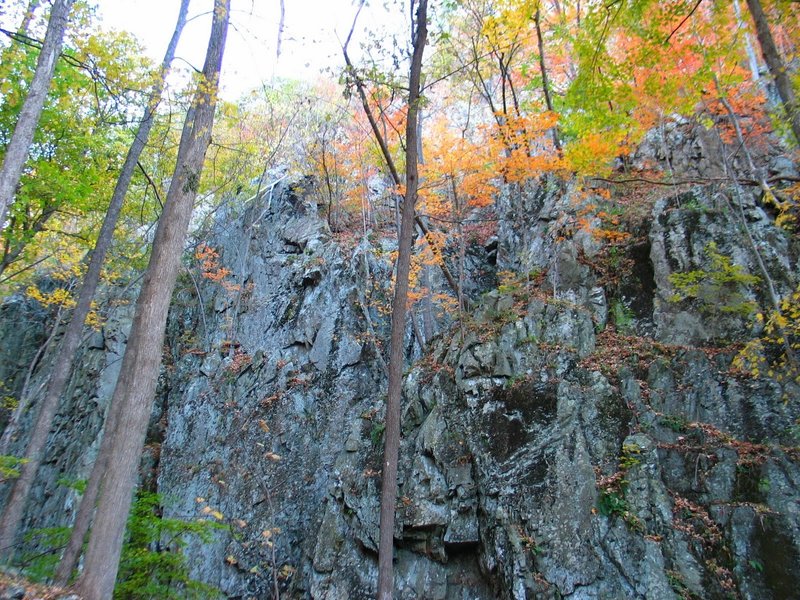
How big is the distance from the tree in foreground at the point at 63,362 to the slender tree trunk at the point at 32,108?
4.23 ft

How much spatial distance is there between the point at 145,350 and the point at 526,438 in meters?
5.84

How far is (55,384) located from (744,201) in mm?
13938

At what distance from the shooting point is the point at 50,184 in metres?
9.28

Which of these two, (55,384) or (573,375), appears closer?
(573,375)

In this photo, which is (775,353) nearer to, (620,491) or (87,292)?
(620,491)

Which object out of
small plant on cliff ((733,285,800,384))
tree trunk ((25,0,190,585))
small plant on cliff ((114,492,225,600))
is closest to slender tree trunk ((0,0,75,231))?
tree trunk ((25,0,190,585))

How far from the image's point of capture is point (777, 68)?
16.0 ft

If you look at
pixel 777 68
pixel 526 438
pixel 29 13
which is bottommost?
pixel 526 438

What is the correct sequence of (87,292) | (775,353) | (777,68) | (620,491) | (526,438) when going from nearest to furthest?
(777,68)
(620,491)
(775,353)
(526,438)
(87,292)

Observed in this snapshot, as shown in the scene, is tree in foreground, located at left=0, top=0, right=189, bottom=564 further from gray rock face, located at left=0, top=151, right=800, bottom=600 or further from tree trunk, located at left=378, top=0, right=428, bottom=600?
tree trunk, located at left=378, top=0, right=428, bottom=600

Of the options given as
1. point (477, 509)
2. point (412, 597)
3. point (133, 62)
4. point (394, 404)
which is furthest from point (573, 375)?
point (133, 62)

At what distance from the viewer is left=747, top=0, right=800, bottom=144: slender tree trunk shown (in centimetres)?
478

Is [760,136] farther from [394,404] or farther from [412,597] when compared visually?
[412,597]

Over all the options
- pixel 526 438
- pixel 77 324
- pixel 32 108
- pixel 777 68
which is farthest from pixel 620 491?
pixel 77 324
